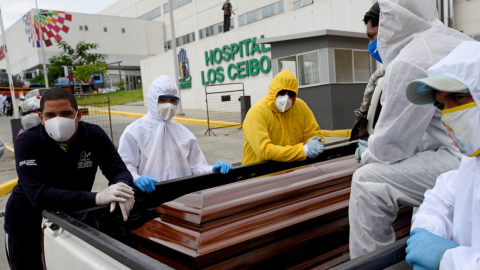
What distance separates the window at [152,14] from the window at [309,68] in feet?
102

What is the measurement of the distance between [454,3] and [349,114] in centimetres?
471

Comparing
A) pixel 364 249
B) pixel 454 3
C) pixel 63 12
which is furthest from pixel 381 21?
pixel 63 12

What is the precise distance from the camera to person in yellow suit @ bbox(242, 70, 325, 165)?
2.95 m

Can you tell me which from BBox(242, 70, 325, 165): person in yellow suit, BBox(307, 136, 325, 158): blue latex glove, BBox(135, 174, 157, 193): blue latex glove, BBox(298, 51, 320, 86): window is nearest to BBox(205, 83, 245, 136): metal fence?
BBox(298, 51, 320, 86): window

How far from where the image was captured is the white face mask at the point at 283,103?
3.19 metres

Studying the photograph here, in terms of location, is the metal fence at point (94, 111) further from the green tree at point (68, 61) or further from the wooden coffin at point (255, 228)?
the green tree at point (68, 61)

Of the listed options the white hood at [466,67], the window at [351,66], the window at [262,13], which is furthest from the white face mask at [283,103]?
the window at [262,13]

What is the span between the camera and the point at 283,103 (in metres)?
3.19

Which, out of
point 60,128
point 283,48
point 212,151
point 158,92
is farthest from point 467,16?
point 60,128

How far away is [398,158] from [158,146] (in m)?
2.01

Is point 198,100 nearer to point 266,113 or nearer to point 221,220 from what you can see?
point 266,113

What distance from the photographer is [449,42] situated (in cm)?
183

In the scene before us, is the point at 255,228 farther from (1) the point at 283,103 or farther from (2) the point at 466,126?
(1) the point at 283,103

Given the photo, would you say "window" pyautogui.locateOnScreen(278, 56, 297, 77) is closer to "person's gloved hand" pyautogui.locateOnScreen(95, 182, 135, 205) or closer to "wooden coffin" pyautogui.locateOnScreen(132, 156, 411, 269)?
"wooden coffin" pyautogui.locateOnScreen(132, 156, 411, 269)
